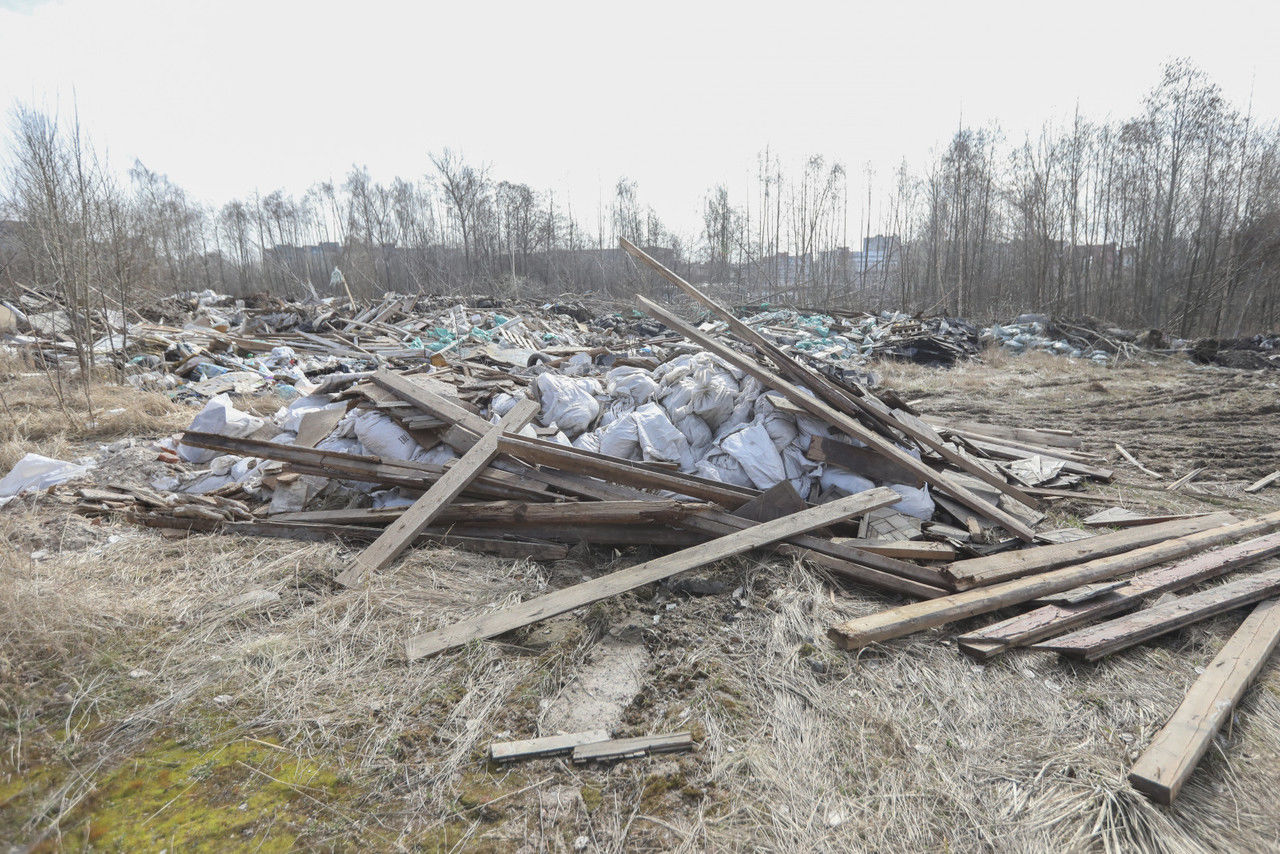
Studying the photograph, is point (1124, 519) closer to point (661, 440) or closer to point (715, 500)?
point (715, 500)

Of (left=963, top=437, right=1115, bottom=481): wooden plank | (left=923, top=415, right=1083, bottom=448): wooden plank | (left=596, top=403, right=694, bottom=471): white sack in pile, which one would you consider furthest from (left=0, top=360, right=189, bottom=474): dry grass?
(left=923, top=415, right=1083, bottom=448): wooden plank

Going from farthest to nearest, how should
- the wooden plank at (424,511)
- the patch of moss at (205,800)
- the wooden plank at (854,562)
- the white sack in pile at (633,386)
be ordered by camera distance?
1. the white sack in pile at (633,386)
2. the wooden plank at (424,511)
3. the wooden plank at (854,562)
4. the patch of moss at (205,800)

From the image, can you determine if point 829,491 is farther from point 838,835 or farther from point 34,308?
point 34,308

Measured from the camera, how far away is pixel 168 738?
2316 millimetres

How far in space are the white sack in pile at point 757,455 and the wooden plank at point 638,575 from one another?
581mm

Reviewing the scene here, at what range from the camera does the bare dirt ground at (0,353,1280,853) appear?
1.95 meters

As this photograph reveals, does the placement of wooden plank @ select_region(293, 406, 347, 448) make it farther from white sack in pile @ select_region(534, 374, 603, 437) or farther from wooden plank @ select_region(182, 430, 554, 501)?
white sack in pile @ select_region(534, 374, 603, 437)

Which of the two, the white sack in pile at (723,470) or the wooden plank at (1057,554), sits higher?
the white sack in pile at (723,470)

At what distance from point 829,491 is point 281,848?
12.0ft

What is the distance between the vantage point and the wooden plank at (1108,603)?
2.83 m

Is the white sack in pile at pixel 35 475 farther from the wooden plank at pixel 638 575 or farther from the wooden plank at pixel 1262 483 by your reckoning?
the wooden plank at pixel 1262 483

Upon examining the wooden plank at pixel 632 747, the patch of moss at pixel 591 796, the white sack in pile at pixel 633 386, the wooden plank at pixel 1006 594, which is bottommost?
the patch of moss at pixel 591 796

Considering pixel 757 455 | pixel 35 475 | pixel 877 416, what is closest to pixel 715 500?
pixel 757 455

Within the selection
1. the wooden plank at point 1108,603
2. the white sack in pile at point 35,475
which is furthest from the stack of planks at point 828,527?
the white sack in pile at point 35,475
